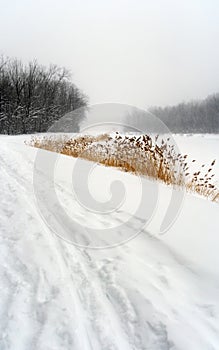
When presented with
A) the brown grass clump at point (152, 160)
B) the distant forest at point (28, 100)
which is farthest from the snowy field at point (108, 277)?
the distant forest at point (28, 100)

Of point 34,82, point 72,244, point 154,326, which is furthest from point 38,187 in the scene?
point 34,82

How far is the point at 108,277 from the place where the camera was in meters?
1.55

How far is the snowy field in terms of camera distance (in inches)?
43.6

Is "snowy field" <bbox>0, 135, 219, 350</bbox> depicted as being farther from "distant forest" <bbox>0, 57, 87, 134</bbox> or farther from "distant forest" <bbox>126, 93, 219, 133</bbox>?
"distant forest" <bbox>126, 93, 219, 133</bbox>

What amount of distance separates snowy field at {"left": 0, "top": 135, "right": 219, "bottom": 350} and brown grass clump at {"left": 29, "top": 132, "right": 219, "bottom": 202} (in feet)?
3.88

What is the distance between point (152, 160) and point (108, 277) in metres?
3.29

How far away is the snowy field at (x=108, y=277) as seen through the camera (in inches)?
43.6

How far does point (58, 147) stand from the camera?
9211 millimetres

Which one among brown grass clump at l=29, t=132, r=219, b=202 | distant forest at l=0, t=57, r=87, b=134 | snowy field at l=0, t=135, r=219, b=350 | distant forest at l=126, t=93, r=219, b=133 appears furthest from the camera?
distant forest at l=126, t=93, r=219, b=133

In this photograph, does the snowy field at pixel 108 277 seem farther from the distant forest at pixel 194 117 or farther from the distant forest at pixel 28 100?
the distant forest at pixel 194 117

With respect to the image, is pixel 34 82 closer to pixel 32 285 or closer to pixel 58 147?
pixel 58 147

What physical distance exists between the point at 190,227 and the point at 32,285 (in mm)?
1522

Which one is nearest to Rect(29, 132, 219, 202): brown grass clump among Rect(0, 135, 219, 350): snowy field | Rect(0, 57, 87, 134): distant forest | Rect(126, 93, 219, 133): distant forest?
Rect(0, 135, 219, 350): snowy field

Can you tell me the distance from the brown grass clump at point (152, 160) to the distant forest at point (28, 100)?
22.8 m
